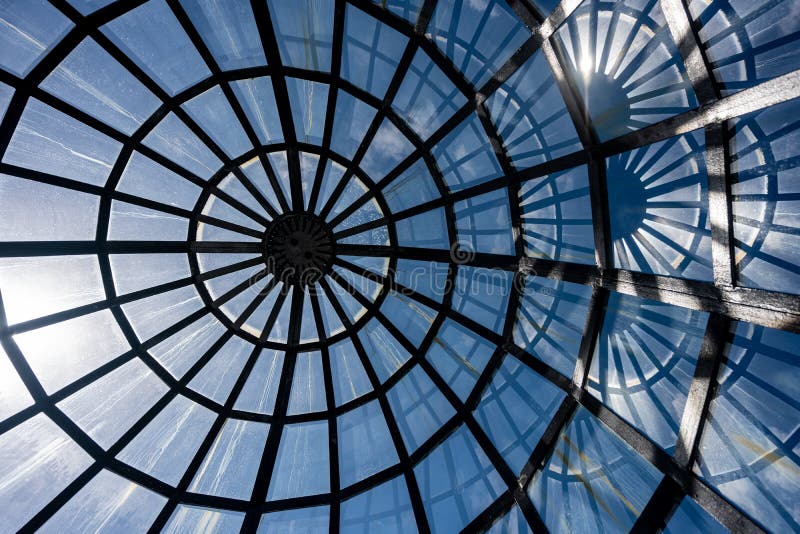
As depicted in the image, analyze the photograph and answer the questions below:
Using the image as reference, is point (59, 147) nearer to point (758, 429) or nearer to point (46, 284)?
point (46, 284)

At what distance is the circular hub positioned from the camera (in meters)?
9.81

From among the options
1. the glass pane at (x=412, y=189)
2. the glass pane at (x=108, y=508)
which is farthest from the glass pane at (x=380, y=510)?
the glass pane at (x=412, y=189)

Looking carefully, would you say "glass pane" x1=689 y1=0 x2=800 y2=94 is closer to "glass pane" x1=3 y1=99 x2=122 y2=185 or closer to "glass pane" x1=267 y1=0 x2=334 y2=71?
"glass pane" x1=267 y1=0 x2=334 y2=71

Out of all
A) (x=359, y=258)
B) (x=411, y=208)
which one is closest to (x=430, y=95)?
(x=411, y=208)

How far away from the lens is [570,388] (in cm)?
777

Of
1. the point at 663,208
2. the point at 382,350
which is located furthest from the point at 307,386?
the point at 663,208

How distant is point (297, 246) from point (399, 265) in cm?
258

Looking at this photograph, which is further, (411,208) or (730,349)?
(411,208)

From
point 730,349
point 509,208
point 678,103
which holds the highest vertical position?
point 678,103

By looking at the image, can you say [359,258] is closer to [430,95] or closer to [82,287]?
[430,95]

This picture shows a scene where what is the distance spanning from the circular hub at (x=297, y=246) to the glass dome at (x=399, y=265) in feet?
0.18

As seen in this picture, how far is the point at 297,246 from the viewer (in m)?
9.88

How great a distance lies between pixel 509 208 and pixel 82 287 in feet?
30.5

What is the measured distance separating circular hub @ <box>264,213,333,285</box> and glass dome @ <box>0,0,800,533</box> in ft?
0.18
